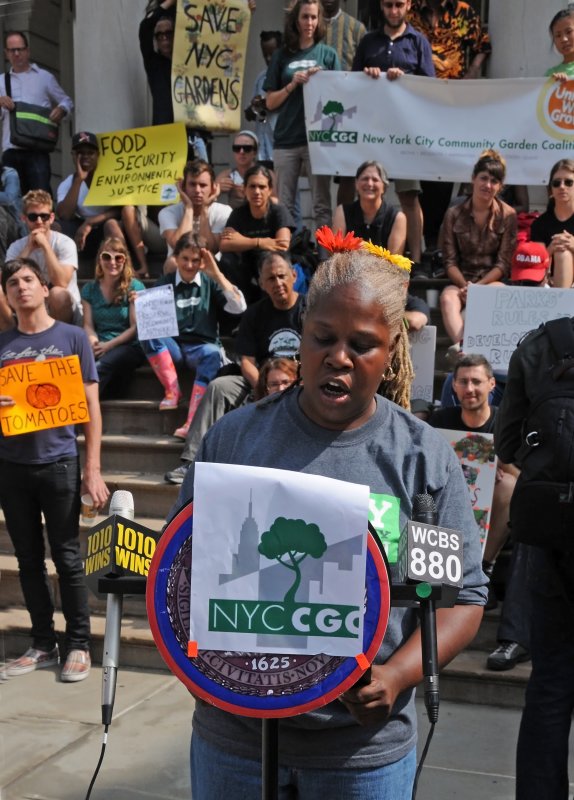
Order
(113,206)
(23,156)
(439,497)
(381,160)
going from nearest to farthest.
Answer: (439,497)
(381,160)
(113,206)
(23,156)

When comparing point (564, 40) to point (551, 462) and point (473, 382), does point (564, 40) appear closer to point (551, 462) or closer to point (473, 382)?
point (473, 382)

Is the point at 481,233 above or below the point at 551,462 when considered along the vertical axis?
above

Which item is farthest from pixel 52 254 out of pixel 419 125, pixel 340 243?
pixel 340 243

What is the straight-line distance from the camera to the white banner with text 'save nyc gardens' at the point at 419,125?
8.19 metres

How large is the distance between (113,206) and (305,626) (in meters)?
8.01

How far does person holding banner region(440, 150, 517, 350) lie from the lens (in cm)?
712

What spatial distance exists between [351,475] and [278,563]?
39 centimetres

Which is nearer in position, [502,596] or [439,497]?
[439,497]

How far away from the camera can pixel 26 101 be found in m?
10.0

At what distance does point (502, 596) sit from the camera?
5508 mm

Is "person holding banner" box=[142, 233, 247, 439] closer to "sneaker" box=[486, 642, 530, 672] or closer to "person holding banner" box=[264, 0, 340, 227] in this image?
"person holding banner" box=[264, 0, 340, 227]

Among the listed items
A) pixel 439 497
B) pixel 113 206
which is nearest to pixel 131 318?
pixel 113 206

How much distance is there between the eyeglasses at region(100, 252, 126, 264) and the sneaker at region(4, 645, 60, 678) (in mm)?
2940

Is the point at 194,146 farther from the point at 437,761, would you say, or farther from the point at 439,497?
the point at 439,497
